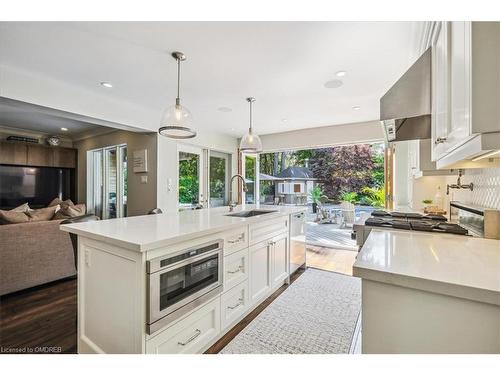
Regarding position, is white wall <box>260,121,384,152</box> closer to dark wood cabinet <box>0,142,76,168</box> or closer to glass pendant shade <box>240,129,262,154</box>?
glass pendant shade <box>240,129,262,154</box>

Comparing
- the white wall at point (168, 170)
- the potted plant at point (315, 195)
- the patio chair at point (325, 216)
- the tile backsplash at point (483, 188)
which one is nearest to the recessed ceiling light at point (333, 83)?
the tile backsplash at point (483, 188)

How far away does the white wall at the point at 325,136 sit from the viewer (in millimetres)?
4367

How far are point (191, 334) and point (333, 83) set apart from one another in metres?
2.92

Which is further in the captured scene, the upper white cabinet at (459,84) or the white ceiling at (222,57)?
the white ceiling at (222,57)

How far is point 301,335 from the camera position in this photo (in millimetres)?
1872

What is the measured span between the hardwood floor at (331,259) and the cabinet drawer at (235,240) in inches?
75.8

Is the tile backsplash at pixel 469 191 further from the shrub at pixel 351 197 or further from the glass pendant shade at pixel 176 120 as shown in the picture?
the shrub at pixel 351 197

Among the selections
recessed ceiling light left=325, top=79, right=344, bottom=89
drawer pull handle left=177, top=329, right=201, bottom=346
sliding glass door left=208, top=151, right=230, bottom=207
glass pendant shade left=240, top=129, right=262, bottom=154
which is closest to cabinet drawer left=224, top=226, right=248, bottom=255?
drawer pull handle left=177, top=329, right=201, bottom=346

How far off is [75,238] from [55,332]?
913 mm

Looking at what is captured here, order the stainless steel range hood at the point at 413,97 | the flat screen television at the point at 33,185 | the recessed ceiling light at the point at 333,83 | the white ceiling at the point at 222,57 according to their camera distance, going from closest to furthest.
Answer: the stainless steel range hood at the point at 413,97, the white ceiling at the point at 222,57, the recessed ceiling light at the point at 333,83, the flat screen television at the point at 33,185
